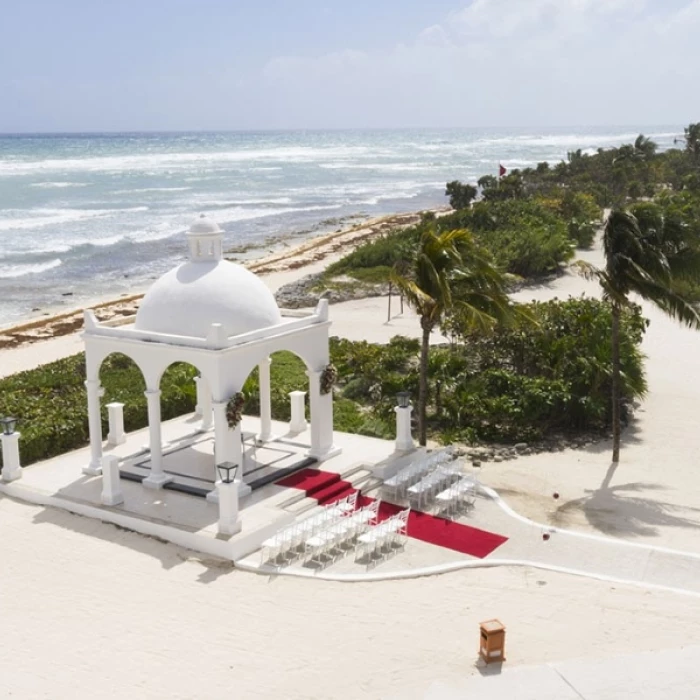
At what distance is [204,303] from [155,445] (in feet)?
9.29

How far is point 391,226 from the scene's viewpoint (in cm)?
6488

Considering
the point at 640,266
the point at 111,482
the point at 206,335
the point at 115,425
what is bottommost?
the point at 115,425

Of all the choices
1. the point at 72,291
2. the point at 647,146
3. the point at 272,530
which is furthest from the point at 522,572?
the point at 647,146

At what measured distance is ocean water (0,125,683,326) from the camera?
47875 mm

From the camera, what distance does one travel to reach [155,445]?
53.8 feet

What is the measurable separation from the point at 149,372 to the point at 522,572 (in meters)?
7.30

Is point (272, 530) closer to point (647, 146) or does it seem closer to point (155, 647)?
point (155, 647)

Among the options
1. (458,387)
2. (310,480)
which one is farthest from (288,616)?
(458,387)

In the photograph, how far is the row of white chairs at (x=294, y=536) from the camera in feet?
46.1

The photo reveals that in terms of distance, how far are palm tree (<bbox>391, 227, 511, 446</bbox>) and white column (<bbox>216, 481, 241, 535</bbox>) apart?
17.4 ft

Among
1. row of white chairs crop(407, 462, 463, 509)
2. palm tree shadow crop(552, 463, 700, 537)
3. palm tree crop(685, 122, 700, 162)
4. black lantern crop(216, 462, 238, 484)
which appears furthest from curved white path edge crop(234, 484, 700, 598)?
palm tree crop(685, 122, 700, 162)

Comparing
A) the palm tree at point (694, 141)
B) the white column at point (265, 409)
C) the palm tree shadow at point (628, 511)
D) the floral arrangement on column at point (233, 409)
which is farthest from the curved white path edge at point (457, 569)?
the palm tree at point (694, 141)

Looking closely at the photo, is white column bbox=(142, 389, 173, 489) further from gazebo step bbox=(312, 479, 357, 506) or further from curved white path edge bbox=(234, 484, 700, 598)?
curved white path edge bbox=(234, 484, 700, 598)

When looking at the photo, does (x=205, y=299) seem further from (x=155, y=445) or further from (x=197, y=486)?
(x=197, y=486)
